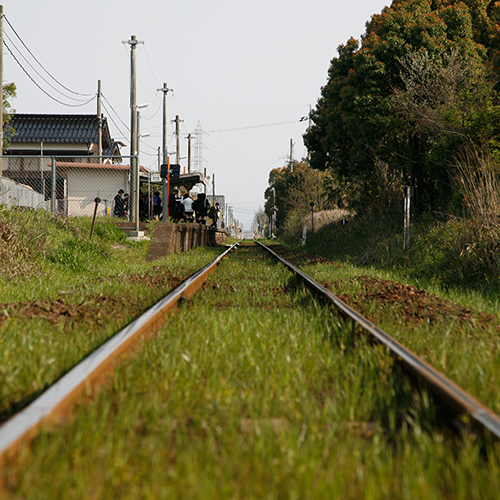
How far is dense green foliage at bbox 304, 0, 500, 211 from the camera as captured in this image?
11742mm

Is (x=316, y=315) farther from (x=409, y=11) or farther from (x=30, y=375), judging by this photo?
(x=409, y=11)

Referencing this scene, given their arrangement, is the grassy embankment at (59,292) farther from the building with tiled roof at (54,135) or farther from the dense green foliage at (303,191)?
the building with tiled roof at (54,135)

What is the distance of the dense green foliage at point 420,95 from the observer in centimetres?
1174

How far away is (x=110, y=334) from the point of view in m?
3.82

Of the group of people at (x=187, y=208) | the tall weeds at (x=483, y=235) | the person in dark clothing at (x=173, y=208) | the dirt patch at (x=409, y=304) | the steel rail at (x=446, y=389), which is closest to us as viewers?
the steel rail at (x=446, y=389)

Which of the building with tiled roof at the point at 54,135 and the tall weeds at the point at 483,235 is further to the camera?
the building with tiled roof at the point at 54,135

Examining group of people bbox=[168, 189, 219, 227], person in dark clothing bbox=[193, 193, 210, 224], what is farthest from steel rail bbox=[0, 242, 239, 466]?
person in dark clothing bbox=[193, 193, 210, 224]

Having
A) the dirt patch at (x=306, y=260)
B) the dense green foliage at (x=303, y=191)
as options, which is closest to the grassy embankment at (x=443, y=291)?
the dirt patch at (x=306, y=260)

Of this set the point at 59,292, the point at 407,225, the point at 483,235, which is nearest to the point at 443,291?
the point at 483,235

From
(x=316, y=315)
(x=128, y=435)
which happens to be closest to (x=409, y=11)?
(x=316, y=315)

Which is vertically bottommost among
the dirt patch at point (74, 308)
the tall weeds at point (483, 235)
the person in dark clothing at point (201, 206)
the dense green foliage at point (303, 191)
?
the dirt patch at point (74, 308)

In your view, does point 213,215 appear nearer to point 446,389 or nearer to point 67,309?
point 67,309

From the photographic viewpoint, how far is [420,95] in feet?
46.0

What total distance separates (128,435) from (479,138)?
10979 millimetres
